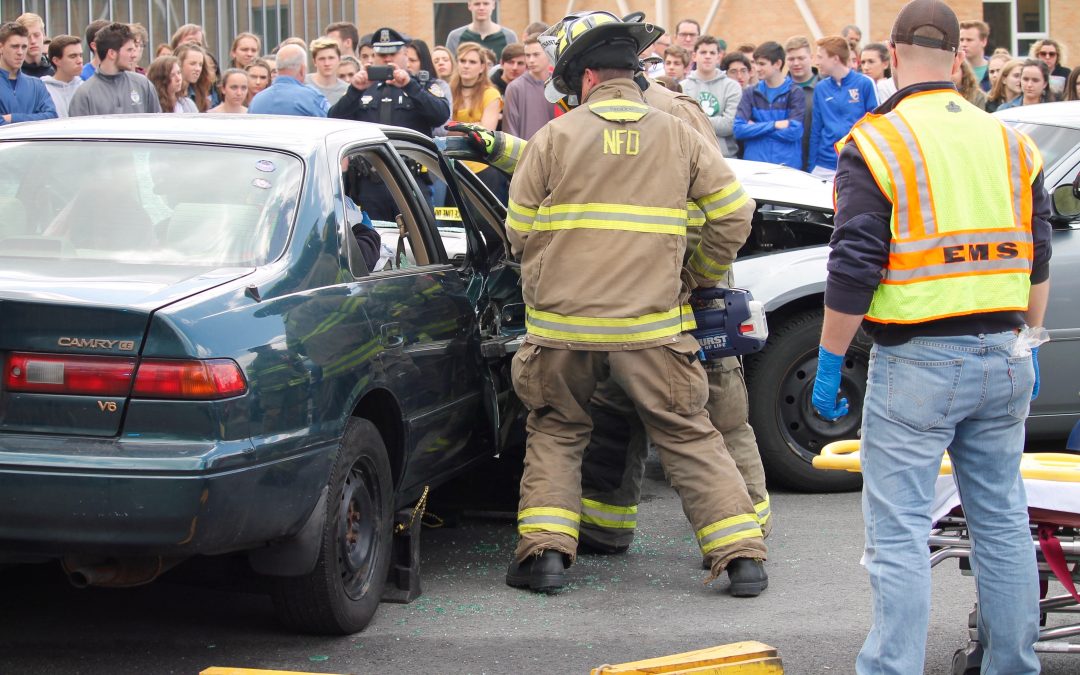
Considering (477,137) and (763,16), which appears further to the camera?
(763,16)

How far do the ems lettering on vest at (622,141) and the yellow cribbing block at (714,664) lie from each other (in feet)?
6.33

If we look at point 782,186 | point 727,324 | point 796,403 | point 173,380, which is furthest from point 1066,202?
point 173,380

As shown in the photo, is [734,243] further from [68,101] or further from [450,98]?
[68,101]

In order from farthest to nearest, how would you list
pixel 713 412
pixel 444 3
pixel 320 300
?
pixel 444 3 < pixel 713 412 < pixel 320 300

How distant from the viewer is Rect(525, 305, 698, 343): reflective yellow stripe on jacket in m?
4.92

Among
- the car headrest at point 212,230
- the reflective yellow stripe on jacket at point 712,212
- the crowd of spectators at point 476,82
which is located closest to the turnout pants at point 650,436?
the reflective yellow stripe on jacket at point 712,212

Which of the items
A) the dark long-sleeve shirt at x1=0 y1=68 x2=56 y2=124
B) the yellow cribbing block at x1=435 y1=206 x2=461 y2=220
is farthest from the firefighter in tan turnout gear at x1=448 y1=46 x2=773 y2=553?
the dark long-sleeve shirt at x1=0 y1=68 x2=56 y2=124

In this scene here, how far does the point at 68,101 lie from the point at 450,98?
2746 millimetres

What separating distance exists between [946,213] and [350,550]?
85.8 inches

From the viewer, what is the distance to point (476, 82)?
1002 cm

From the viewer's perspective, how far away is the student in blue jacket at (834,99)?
10.5m

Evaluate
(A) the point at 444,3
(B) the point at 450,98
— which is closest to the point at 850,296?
(B) the point at 450,98

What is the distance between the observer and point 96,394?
372cm

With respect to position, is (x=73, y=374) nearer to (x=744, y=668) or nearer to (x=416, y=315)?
(x=416, y=315)
